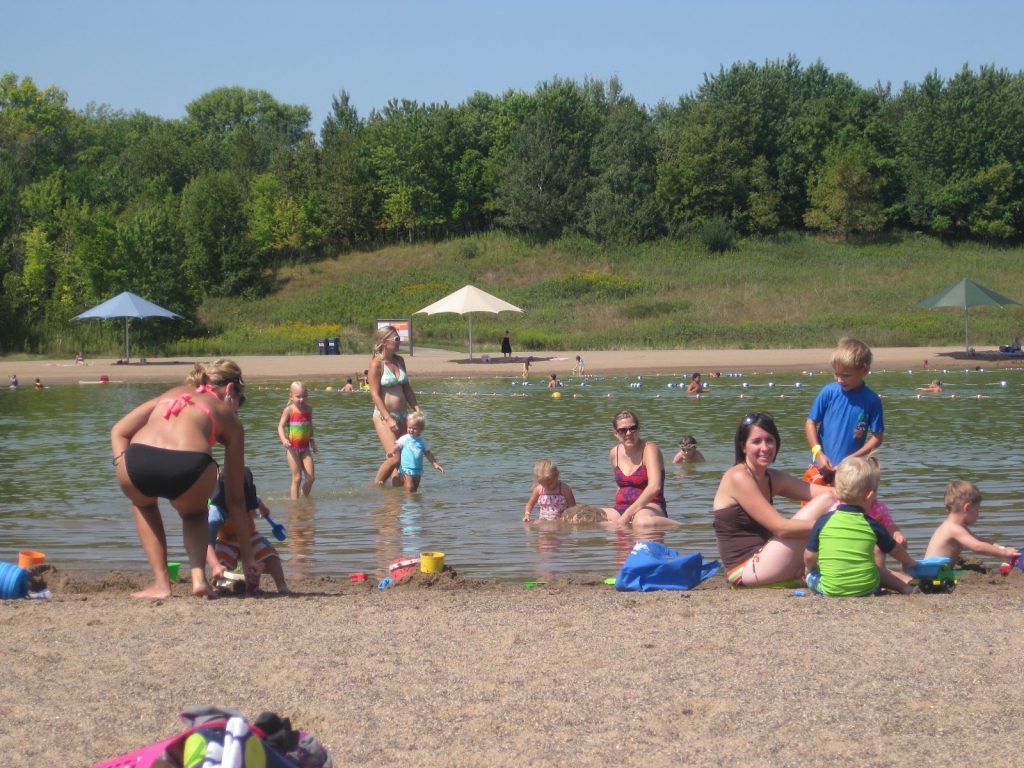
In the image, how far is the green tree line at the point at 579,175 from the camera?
65.5 metres

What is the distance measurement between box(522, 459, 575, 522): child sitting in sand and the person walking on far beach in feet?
9.46

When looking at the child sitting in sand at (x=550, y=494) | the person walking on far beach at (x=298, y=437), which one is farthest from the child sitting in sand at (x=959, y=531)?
the person walking on far beach at (x=298, y=437)

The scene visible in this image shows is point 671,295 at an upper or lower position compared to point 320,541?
upper

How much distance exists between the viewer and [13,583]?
7.24m

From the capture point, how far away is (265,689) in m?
4.96

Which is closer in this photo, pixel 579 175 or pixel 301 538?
pixel 301 538

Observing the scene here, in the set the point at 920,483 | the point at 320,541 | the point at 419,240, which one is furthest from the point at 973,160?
the point at 320,541

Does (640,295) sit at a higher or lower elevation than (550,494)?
higher

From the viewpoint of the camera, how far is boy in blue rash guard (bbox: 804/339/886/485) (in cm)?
768

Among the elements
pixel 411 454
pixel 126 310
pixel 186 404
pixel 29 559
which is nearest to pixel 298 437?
pixel 411 454

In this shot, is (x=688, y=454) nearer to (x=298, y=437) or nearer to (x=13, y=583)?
(x=298, y=437)

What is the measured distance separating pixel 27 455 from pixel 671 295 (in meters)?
43.3

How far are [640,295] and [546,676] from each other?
52850mm

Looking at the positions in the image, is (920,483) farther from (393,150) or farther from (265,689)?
(393,150)
